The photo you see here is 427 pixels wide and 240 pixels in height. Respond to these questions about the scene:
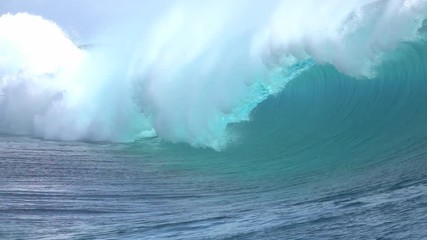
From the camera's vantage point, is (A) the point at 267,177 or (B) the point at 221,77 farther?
(B) the point at 221,77

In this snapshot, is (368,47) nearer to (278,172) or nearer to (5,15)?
(278,172)

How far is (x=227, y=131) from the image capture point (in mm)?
16797

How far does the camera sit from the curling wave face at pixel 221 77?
1489 centimetres

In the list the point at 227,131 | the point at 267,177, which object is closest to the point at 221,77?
the point at 227,131

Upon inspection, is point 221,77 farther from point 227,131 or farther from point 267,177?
point 267,177

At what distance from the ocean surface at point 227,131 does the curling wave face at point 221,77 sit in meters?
0.04

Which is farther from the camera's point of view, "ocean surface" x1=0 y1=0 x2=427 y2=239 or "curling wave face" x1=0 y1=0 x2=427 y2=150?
"curling wave face" x1=0 y1=0 x2=427 y2=150

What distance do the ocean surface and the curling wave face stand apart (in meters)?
0.04

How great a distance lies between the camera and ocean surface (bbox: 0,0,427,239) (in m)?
9.14

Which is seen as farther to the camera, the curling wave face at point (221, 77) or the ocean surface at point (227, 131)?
the curling wave face at point (221, 77)

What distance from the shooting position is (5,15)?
29.4m

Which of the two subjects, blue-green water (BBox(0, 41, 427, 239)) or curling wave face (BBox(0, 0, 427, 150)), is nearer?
blue-green water (BBox(0, 41, 427, 239))

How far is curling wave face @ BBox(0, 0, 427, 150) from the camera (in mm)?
14891

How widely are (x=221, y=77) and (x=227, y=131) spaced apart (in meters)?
2.06
